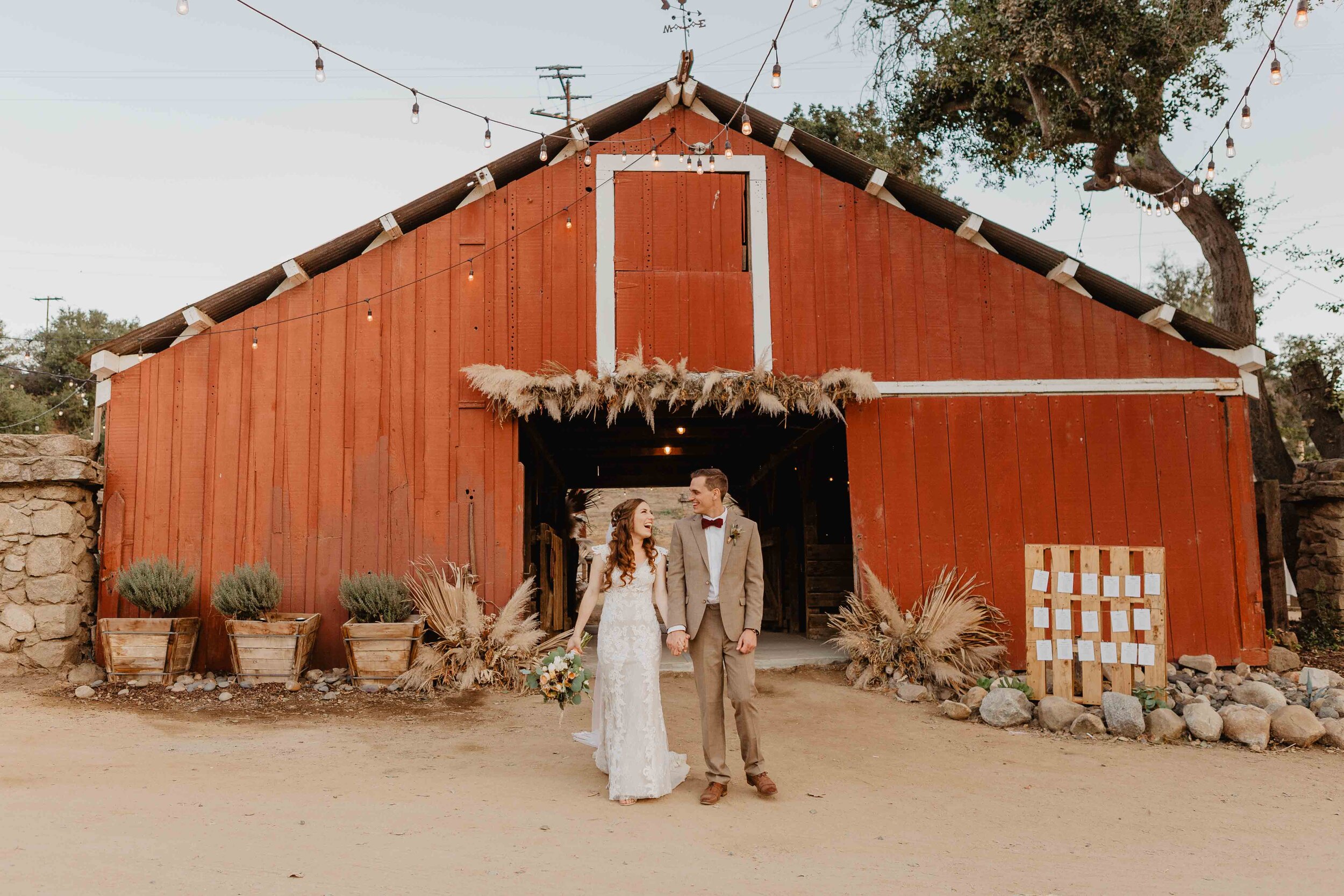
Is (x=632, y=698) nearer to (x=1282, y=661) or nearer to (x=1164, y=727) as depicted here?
(x=1164, y=727)

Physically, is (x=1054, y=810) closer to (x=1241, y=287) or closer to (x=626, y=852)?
(x=626, y=852)

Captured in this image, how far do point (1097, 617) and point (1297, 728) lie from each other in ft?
4.47

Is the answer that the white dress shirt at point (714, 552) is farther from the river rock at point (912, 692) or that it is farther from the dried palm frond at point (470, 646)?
the river rock at point (912, 692)

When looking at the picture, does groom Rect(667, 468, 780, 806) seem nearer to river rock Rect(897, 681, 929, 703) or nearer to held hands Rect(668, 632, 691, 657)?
held hands Rect(668, 632, 691, 657)

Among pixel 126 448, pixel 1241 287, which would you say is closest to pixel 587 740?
pixel 126 448

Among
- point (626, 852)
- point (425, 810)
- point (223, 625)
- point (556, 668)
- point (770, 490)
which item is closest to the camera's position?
point (626, 852)

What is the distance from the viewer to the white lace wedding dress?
4.47 metres

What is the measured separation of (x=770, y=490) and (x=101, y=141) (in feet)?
36.4

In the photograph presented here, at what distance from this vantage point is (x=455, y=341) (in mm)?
8203

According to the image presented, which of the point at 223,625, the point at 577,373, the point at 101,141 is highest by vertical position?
the point at 101,141

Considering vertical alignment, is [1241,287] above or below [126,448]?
above

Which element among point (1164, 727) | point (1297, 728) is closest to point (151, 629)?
point (1164, 727)

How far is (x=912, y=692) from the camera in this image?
720 centimetres

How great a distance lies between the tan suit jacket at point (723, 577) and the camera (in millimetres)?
4625
